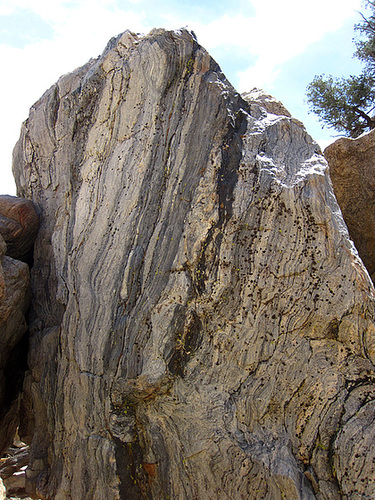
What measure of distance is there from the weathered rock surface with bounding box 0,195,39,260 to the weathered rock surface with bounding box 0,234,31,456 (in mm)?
701

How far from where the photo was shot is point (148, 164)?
702 centimetres

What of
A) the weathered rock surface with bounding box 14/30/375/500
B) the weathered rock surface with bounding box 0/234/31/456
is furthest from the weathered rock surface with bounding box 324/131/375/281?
the weathered rock surface with bounding box 0/234/31/456

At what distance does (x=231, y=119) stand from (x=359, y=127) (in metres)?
15.3

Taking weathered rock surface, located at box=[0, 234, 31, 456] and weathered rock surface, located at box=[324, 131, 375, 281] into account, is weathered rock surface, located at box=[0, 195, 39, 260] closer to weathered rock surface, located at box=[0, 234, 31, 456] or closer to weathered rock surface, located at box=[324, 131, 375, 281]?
weathered rock surface, located at box=[0, 234, 31, 456]

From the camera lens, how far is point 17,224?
26.7 ft

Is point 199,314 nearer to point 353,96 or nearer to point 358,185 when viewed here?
point 358,185

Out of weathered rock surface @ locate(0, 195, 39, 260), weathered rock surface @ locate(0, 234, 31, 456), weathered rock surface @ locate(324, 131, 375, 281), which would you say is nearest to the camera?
weathered rock surface @ locate(0, 234, 31, 456)

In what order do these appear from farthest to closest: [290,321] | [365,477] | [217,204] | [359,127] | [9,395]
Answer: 1. [359,127]
2. [9,395]
3. [217,204]
4. [290,321]
5. [365,477]

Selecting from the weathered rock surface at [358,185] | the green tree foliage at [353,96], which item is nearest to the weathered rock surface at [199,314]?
the weathered rock surface at [358,185]

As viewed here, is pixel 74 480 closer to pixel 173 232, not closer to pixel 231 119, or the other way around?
pixel 173 232

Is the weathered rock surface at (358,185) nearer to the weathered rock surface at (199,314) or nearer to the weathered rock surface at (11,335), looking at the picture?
the weathered rock surface at (199,314)

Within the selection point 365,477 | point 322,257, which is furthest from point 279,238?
point 365,477

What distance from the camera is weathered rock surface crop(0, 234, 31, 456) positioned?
23.6 feet

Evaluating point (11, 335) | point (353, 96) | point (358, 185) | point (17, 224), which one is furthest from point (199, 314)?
point (353, 96)
